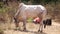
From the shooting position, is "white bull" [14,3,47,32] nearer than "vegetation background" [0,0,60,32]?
Yes

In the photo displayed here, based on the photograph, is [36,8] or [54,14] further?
[54,14]

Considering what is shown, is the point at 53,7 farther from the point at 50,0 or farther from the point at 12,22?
the point at 12,22

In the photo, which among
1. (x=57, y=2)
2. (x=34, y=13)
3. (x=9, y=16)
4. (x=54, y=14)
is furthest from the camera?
(x=57, y=2)

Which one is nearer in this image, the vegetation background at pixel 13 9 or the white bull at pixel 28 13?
the white bull at pixel 28 13

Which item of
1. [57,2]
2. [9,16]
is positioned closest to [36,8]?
[9,16]

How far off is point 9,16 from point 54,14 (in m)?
4.30

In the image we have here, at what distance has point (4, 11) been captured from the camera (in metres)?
12.3

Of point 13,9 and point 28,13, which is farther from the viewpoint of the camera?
point 13,9

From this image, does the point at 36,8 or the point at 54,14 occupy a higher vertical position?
the point at 36,8

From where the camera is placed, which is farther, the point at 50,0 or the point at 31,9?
the point at 50,0

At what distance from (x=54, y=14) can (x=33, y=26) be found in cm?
450

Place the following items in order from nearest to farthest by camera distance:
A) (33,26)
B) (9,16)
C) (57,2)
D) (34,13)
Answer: (34,13), (33,26), (9,16), (57,2)

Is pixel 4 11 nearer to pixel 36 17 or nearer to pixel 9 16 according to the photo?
pixel 9 16

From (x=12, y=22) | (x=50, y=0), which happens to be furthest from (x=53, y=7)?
(x=12, y=22)
